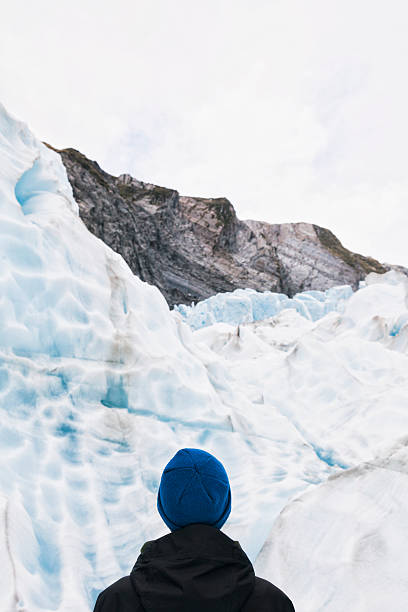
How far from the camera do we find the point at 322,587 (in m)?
2.03

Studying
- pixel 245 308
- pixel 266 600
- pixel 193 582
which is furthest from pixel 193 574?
pixel 245 308

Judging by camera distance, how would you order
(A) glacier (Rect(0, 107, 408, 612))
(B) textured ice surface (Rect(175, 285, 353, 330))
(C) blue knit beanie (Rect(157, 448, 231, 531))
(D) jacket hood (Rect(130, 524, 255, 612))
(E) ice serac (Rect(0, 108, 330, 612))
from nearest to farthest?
1. (D) jacket hood (Rect(130, 524, 255, 612))
2. (C) blue knit beanie (Rect(157, 448, 231, 531))
3. (A) glacier (Rect(0, 107, 408, 612))
4. (E) ice serac (Rect(0, 108, 330, 612))
5. (B) textured ice surface (Rect(175, 285, 353, 330))

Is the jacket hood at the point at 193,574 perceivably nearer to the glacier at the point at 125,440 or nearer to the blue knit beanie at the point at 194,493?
the blue knit beanie at the point at 194,493

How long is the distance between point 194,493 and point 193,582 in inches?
9.0

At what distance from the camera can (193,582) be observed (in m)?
0.94

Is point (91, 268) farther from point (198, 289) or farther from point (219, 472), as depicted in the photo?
point (198, 289)

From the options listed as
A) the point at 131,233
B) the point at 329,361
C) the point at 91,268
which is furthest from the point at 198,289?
the point at 91,268

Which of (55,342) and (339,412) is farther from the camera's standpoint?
(339,412)

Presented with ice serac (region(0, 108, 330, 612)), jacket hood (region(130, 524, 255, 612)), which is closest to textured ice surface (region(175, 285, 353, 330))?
ice serac (region(0, 108, 330, 612))

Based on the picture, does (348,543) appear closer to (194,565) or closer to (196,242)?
(194,565)

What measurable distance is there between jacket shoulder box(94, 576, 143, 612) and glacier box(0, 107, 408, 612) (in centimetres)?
92

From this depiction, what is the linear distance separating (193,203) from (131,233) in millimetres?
12878

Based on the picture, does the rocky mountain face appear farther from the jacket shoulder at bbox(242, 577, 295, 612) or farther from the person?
the jacket shoulder at bbox(242, 577, 295, 612)

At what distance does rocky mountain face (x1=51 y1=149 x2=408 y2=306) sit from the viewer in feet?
88.5
